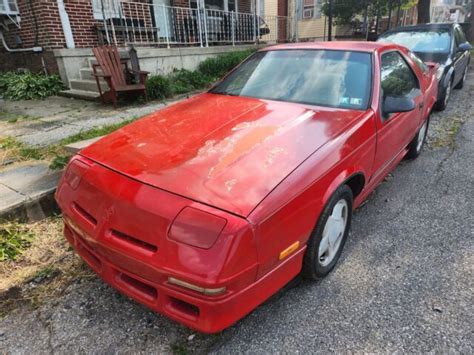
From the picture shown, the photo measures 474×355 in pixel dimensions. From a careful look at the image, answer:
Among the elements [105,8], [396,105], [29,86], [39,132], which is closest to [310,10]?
[105,8]

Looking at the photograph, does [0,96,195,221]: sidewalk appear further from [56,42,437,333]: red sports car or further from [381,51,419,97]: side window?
[381,51,419,97]: side window

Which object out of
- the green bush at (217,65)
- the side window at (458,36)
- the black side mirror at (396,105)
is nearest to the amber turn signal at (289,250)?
the black side mirror at (396,105)

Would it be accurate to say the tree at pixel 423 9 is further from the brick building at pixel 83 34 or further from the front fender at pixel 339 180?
the front fender at pixel 339 180

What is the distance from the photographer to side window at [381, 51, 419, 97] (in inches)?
122

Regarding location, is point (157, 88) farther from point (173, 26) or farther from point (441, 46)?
point (441, 46)

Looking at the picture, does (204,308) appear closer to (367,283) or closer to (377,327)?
→ (377,327)

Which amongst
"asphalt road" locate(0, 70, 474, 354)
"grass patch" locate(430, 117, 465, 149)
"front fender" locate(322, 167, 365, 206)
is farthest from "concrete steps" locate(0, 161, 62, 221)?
"grass patch" locate(430, 117, 465, 149)

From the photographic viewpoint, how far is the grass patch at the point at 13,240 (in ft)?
8.40

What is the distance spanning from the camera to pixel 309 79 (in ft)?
9.71

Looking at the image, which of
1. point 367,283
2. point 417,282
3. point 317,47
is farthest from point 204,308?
point 317,47

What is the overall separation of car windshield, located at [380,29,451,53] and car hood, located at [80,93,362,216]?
17.3 feet

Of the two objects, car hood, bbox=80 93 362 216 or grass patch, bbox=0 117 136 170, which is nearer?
car hood, bbox=80 93 362 216

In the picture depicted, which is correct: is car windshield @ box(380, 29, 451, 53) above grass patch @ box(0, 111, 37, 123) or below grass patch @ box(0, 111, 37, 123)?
above

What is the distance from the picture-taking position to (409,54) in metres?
4.00
